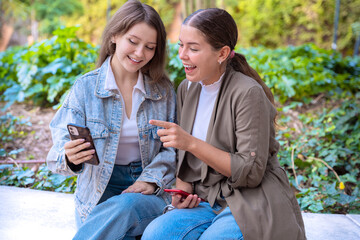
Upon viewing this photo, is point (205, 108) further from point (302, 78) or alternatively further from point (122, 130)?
point (302, 78)

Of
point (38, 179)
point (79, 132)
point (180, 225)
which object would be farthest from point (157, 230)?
point (38, 179)

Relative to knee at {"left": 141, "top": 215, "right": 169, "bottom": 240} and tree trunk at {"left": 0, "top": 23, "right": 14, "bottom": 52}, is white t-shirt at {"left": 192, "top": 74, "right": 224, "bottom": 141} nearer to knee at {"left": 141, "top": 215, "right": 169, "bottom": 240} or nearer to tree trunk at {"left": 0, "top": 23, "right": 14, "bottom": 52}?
knee at {"left": 141, "top": 215, "right": 169, "bottom": 240}

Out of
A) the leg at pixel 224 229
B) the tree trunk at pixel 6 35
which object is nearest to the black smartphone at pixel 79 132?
the leg at pixel 224 229

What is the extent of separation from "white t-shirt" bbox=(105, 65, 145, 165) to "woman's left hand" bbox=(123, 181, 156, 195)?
7.8 inches

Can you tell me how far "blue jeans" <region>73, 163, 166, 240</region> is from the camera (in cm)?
180

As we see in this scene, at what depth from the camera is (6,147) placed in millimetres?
3602

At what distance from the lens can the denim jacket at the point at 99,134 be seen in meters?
2.02

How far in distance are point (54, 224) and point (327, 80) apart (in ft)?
11.0

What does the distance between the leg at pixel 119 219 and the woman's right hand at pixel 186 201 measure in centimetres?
15

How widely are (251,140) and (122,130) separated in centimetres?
80

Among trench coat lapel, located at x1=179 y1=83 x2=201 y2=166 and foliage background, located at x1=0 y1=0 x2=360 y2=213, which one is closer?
trench coat lapel, located at x1=179 y1=83 x2=201 y2=166

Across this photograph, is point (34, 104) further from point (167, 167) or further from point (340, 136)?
point (340, 136)

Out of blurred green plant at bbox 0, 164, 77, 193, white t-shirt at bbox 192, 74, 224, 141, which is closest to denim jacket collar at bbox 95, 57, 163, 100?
white t-shirt at bbox 192, 74, 224, 141

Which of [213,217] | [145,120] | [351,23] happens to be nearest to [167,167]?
[145,120]
